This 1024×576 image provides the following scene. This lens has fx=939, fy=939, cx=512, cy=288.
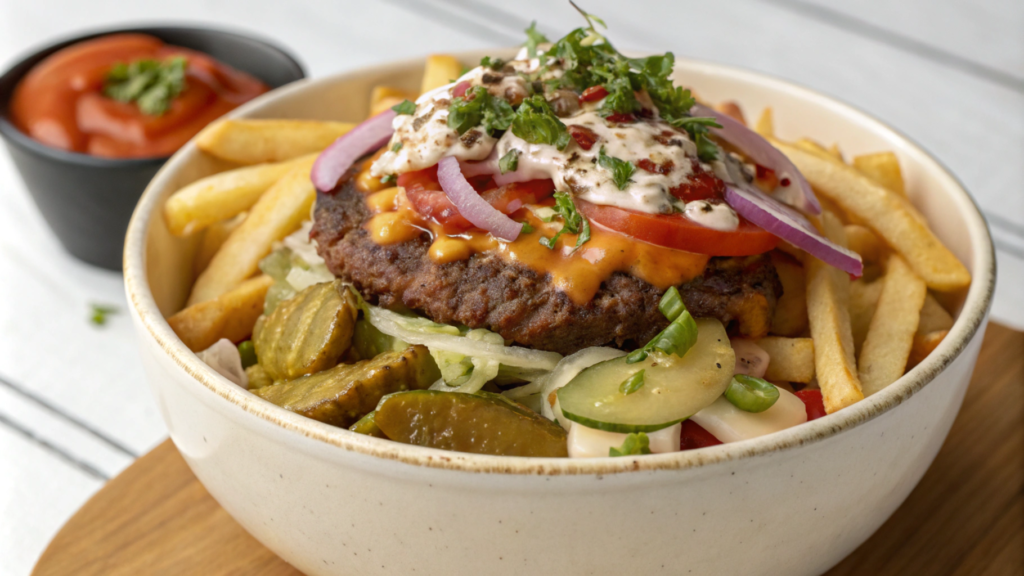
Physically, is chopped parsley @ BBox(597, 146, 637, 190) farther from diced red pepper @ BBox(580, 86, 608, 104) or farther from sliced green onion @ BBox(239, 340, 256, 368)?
sliced green onion @ BBox(239, 340, 256, 368)

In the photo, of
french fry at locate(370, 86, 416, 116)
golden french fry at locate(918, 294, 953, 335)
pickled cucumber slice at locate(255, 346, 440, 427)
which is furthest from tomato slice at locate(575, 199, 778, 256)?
french fry at locate(370, 86, 416, 116)

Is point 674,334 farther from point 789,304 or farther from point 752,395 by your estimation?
point 789,304

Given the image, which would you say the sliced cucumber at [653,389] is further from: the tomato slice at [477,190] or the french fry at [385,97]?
the french fry at [385,97]

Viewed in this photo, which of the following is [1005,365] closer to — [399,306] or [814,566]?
[814,566]

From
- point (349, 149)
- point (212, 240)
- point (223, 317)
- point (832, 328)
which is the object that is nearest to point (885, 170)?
point (832, 328)

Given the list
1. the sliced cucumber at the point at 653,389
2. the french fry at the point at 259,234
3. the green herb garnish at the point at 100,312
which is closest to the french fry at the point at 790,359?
the sliced cucumber at the point at 653,389

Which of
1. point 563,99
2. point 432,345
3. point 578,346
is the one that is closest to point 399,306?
point 432,345
